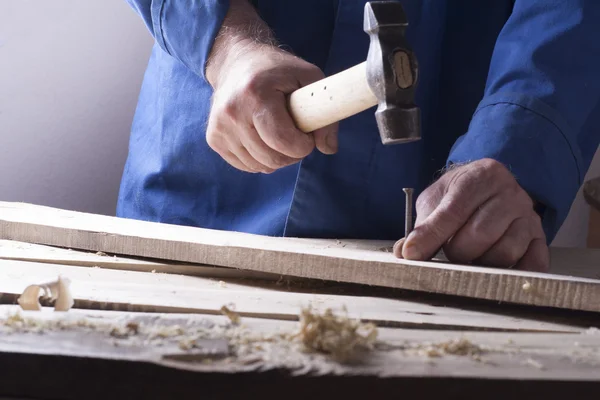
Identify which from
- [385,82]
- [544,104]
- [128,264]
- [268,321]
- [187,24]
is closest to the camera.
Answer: [268,321]

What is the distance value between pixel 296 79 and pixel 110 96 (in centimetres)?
112

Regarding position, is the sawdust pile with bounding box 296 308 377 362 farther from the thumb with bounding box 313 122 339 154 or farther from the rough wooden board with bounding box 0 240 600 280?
the thumb with bounding box 313 122 339 154

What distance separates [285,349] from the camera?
0.65 metres

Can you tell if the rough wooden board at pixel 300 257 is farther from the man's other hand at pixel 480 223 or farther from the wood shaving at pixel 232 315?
the wood shaving at pixel 232 315

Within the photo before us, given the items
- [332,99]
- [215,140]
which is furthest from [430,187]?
[215,140]

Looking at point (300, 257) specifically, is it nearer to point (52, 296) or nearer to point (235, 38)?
point (52, 296)

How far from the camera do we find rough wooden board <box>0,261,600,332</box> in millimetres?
787

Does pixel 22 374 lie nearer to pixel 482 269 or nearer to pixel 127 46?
pixel 482 269

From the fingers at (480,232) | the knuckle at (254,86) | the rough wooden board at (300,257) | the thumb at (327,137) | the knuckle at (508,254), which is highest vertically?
the knuckle at (254,86)

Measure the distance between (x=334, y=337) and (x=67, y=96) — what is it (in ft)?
5.41

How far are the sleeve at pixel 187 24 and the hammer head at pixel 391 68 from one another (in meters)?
0.45

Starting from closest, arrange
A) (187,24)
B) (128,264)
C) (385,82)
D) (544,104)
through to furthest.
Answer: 1. (385,82)
2. (128,264)
3. (544,104)
4. (187,24)

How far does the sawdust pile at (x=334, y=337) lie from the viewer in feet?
2.06

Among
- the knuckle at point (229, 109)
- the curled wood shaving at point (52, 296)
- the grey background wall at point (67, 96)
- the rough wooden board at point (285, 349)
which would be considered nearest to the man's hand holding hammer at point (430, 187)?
the knuckle at point (229, 109)
